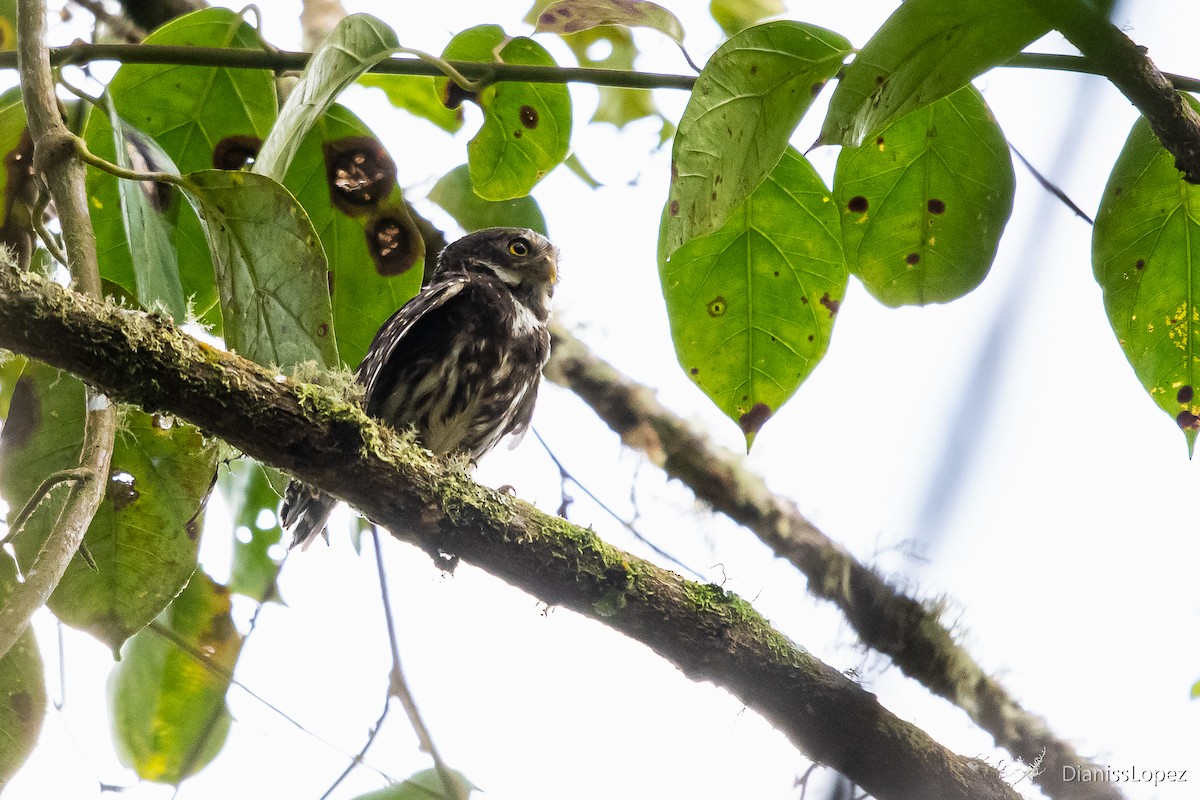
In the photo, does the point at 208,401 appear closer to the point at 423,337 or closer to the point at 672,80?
the point at 672,80

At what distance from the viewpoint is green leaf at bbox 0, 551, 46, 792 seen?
202 centimetres

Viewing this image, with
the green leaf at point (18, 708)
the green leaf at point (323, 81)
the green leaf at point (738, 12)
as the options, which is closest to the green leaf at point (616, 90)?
the green leaf at point (738, 12)

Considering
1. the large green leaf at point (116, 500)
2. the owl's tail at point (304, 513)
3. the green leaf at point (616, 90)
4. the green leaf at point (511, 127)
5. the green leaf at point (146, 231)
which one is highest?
the green leaf at point (616, 90)

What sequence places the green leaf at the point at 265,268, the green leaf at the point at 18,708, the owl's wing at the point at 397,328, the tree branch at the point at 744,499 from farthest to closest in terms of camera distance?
the owl's wing at the point at 397,328 < the tree branch at the point at 744,499 < the green leaf at the point at 18,708 < the green leaf at the point at 265,268

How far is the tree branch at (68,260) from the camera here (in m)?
1.49

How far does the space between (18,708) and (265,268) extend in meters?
0.96

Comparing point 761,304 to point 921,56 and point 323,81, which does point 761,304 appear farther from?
point 323,81

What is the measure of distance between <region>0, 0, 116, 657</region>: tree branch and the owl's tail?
1300 millimetres

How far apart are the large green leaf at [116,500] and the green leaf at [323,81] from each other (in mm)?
668

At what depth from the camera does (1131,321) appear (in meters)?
2.06

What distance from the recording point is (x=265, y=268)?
6.24 ft

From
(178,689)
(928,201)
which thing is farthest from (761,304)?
(178,689)

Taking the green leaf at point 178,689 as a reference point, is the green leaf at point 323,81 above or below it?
above

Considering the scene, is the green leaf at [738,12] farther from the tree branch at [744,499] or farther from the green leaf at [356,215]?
the green leaf at [356,215]
